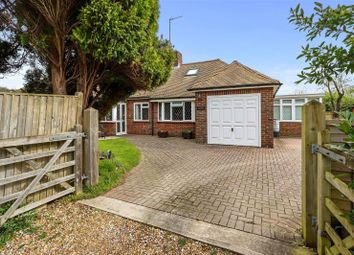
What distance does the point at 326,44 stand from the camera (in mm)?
1318

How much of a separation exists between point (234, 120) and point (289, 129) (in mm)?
6496

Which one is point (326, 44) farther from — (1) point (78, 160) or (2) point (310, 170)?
(1) point (78, 160)

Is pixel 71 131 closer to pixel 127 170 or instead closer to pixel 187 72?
pixel 127 170

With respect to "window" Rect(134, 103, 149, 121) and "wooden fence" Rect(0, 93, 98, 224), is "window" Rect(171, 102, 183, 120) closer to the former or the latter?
"window" Rect(134, 103, 149, 121)

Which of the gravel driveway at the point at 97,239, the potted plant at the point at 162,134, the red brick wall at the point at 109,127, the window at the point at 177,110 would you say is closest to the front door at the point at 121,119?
the red brick wall at the point at 109,127

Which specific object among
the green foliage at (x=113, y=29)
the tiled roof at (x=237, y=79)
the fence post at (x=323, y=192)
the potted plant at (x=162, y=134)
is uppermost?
the tiled roof at (x=237, y=79)

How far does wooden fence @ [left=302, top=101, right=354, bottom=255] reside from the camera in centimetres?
185

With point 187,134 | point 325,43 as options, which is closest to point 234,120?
A: point 187,134

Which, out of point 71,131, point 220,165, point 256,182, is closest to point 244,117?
point 220,165

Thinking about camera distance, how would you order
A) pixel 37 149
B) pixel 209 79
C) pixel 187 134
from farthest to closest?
pixel 187 134, pixel 209 79, pixel 37 149

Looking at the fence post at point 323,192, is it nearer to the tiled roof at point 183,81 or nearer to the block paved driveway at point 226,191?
the block paved driveway at point 226,191

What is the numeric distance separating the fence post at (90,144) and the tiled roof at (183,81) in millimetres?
9588

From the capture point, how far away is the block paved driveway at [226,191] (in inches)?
122

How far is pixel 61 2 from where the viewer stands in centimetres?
375
